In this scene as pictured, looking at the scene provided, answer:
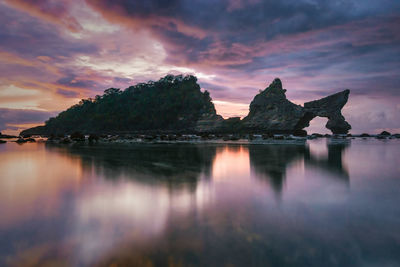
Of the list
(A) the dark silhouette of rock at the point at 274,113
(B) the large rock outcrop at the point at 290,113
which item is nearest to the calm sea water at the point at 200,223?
(A) the dark silhouette of rock at the point at 274,113

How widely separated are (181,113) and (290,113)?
50029 millimetres

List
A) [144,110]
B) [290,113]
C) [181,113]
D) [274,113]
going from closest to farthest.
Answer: [290,113] < [274,113] < [181,113] < [144,110]

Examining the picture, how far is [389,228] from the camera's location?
497 centimetres

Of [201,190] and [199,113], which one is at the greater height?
[199,113]

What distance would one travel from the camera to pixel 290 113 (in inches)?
3824

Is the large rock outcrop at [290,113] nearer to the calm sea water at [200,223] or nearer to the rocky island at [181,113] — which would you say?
the rocky island at [181,113]

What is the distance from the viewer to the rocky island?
9919 centimetres

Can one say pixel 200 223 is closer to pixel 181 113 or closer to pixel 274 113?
pixel 274 113

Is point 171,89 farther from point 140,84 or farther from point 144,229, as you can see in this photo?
point 144,229

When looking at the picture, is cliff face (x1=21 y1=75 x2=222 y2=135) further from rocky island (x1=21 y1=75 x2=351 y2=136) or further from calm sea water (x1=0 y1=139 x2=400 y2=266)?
calm sea water (x1=0 y1=139 x2=400 y2=266)

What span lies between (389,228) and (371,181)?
632 cm

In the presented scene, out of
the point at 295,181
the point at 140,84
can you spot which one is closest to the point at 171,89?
the point at 140,84

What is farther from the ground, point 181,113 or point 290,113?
point 181,113

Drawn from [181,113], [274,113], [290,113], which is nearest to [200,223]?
[290,113]
